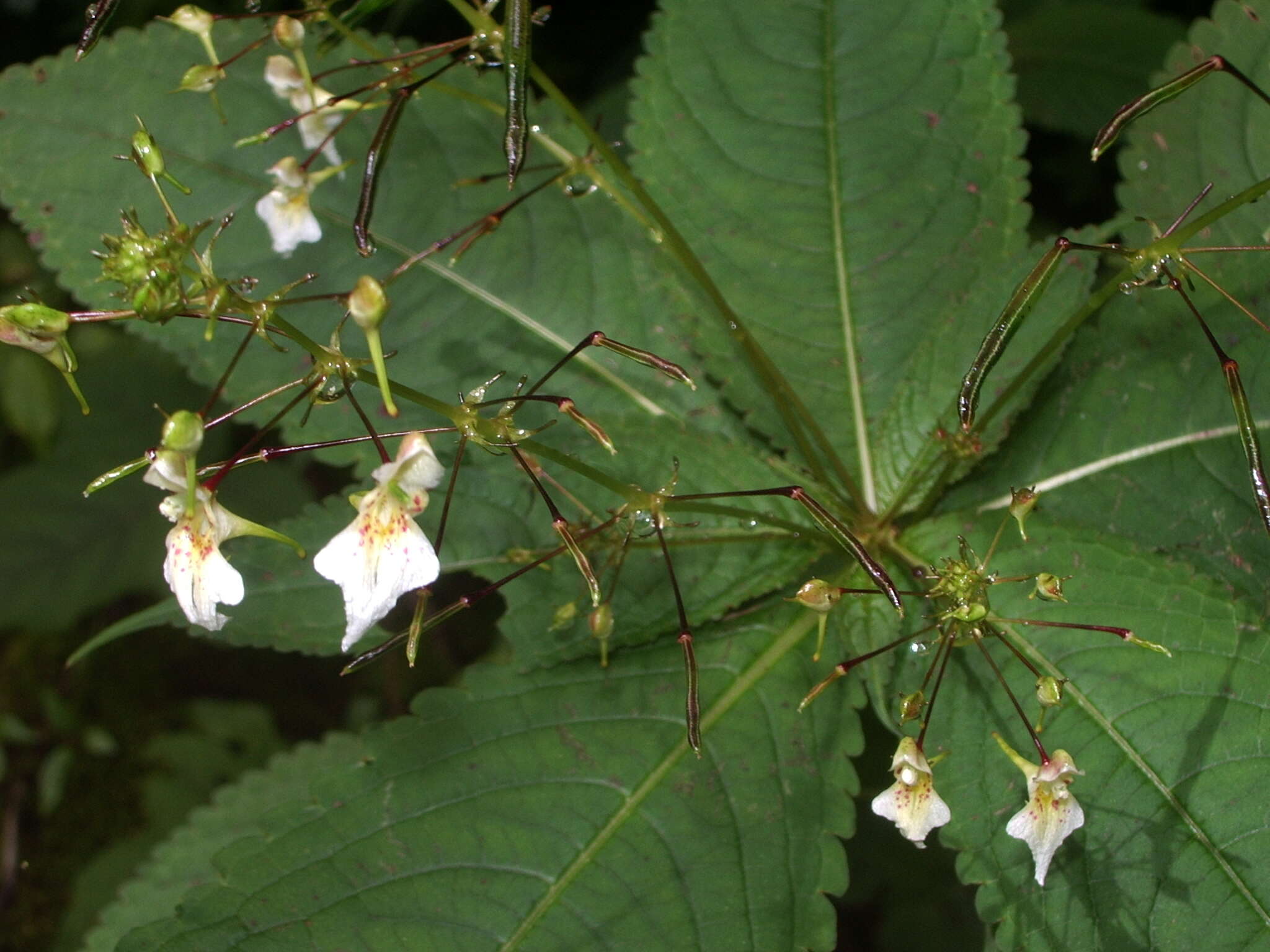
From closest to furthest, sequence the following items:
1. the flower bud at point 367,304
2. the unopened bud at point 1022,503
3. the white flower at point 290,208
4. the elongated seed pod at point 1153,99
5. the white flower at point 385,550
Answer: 1. the flower bud at point 367,304
2. the white flower at point 385,550
3. the elongated seed pod at point 1153,99
4. the unopened bud at point 1022,503
5. the white flower at point 290,208

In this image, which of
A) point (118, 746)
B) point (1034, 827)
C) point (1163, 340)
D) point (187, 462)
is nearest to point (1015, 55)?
point (1163, 340)

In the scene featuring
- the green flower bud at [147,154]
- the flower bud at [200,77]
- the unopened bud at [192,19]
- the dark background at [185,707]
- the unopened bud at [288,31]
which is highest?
the unopened bud at [192,19]

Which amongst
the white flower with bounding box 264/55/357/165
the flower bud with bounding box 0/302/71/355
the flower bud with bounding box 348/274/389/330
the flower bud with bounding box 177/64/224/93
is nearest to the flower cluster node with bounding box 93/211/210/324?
the flower bud with bounding box 0/302/71/355

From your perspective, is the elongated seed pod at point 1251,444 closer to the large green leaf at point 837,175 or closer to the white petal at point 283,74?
the large green leaf at point 837,175

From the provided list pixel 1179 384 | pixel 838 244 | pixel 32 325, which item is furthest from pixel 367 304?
pixel 1179 384

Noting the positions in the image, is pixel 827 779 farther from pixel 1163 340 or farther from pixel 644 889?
pixel 1163 340

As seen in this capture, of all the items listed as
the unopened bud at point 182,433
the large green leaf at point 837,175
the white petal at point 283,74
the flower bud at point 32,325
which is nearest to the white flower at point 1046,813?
the large green leaf at point 837,175
